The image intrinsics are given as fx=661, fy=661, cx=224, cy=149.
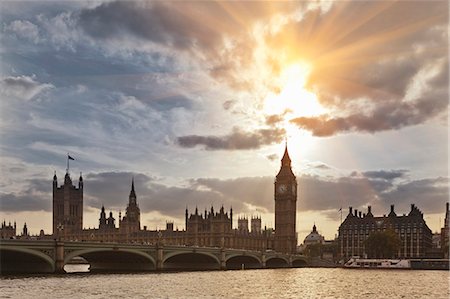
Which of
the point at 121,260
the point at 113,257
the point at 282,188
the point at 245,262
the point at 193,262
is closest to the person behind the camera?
the point at 113,257

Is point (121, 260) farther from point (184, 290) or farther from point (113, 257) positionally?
point (184, 290)

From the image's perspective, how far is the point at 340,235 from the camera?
572ft

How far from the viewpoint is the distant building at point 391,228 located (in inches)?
6329

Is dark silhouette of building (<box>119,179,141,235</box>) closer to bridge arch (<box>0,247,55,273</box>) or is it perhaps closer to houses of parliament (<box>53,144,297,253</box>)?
houses of parliament (<box>53,144,297,253</box>)

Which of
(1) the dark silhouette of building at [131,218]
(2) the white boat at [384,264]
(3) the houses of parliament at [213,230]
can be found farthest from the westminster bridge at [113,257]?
(1) the dark silhouette of building at [131,218]

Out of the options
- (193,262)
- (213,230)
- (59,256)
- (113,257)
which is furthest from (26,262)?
(213,230)

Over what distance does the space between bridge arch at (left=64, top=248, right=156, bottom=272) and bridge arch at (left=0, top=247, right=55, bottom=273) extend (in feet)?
25.8

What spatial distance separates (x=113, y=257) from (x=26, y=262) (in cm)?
1887

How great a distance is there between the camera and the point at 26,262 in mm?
66375

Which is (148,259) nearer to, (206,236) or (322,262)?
(322,262)

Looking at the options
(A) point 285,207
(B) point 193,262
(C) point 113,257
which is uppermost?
(A) point 285,207

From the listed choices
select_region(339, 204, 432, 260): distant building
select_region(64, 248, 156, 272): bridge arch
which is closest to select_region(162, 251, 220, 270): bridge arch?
select_region(64, 248, 156, 272): bridge arch

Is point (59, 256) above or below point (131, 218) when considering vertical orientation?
below

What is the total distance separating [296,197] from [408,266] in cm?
6816
